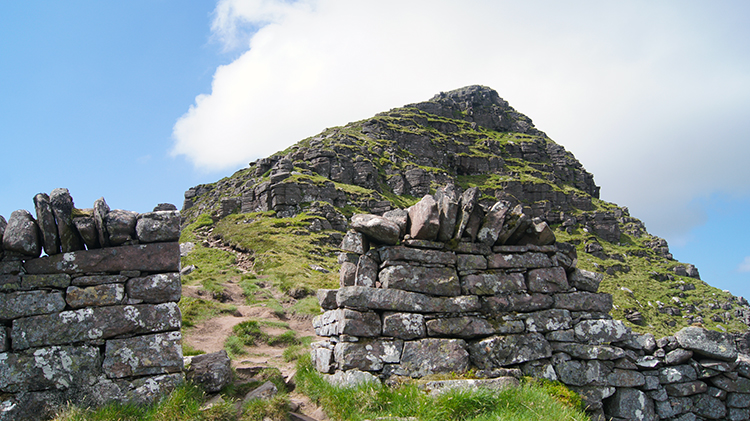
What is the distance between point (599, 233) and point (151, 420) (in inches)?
4824

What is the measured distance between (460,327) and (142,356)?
18.2 ft

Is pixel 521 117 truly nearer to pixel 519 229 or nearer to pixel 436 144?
pixel 436 144

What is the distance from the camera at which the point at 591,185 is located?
494ft

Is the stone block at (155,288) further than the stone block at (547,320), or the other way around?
the stone block at (547,320)

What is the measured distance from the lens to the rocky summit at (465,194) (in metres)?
50.5

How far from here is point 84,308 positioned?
248 inches

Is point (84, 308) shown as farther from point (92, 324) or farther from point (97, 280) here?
point (97, 280)

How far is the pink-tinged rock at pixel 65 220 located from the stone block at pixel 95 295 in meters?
0.69

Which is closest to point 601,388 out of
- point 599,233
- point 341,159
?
point 341,159

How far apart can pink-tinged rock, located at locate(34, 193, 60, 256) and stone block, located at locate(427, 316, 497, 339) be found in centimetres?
651

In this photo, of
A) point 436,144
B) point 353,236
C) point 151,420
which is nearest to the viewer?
point 151,420

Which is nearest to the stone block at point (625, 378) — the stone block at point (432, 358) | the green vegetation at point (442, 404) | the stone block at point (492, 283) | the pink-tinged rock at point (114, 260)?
the green vegetation at point (442, 404)

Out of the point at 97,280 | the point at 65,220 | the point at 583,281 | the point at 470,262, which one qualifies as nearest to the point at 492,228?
the point at 470,262

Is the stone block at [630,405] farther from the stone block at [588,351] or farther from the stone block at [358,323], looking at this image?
the stone block at [358,323]
